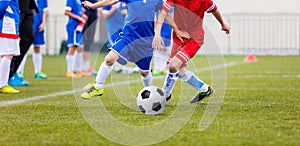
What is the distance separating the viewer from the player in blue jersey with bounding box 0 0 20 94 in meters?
7.27

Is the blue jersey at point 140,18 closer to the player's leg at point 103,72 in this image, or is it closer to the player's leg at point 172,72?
the player's leg at point 103,72

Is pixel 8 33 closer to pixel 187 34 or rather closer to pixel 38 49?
pixel 187 34

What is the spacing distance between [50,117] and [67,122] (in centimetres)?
40

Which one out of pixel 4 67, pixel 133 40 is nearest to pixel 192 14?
pixel 133 40

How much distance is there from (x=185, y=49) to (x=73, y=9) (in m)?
5.93

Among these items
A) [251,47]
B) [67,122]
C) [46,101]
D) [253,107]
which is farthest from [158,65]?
[251,47]

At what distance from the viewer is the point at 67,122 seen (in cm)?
475

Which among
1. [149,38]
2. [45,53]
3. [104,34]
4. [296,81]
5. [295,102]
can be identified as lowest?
[45,53]

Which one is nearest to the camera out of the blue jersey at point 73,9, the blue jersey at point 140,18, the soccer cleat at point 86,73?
the blue jersey at point 140,18

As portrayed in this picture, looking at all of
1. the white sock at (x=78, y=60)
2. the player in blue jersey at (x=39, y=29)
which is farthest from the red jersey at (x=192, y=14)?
the white sock at (x=78, y=60)

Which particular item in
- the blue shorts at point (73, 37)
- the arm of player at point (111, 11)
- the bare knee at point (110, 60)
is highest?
the bare knee at point (110, 60)

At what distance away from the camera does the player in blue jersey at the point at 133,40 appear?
607 cm

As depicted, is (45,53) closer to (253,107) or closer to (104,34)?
(104,34)

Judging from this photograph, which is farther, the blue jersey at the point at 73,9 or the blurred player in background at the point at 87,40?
the blurred player in background at the point at 87,40
